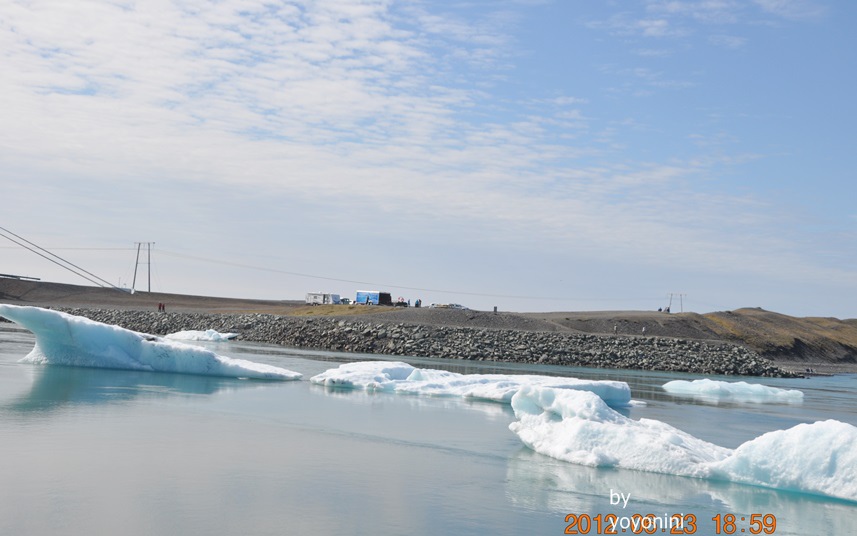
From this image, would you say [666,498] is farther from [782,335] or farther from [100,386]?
[782,335]

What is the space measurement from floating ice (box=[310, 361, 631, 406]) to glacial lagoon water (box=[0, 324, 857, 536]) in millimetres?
2081

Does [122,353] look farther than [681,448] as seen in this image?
Yes

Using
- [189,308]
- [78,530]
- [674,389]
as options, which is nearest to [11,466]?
[78,530]

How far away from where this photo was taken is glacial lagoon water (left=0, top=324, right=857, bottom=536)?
280 inches

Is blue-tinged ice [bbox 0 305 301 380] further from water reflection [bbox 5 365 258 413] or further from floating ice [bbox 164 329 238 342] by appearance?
floating ice [bbox 164 329 238 342]

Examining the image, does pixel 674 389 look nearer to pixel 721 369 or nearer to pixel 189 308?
pixel 721 369

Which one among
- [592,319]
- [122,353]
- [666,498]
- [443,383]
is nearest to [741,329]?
[592,319]

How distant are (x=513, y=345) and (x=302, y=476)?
2788 cm

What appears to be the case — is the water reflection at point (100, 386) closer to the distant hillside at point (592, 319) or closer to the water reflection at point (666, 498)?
the water reflection at point (666, 498)

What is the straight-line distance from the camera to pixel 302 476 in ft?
29.0

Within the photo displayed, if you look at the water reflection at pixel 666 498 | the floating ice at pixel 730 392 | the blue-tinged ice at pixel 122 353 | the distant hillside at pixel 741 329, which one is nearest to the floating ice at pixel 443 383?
the blue-tinged ice at pixel 122 353

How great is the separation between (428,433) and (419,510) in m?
4.69

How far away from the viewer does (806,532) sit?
773 cm

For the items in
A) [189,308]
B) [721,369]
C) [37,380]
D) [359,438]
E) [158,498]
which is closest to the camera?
[158,498]
